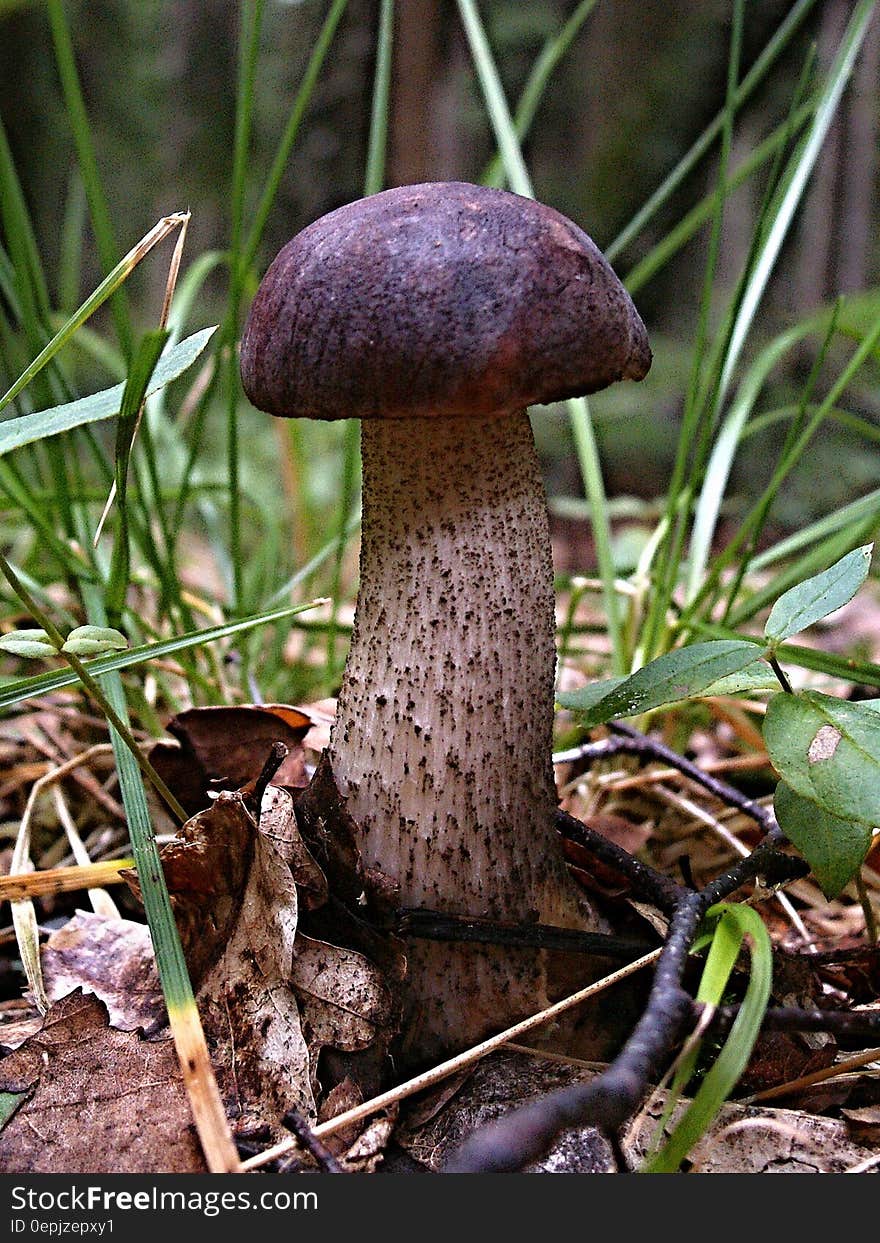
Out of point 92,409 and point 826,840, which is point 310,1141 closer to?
point 826,840

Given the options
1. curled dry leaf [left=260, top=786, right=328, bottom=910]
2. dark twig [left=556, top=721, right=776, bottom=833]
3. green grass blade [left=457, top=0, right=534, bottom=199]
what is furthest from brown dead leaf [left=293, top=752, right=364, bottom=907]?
green grass blade [left=457, top=0, right=534, bottom=199]

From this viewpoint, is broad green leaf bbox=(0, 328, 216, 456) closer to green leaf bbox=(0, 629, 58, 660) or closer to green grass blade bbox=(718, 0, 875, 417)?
green leaf bbox=(0, 629, 58, 660)

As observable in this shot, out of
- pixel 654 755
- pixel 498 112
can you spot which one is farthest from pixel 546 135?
pixel 654 755

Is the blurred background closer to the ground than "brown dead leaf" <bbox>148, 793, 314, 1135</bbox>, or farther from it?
farther from it

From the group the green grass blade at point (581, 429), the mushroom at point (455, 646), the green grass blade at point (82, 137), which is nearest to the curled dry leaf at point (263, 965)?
the mushroom at point (455, 646)

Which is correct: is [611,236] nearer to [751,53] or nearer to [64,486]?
[751,53]

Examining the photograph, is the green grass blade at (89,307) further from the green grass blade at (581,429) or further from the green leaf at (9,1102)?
the green grass blade at (581,429)
